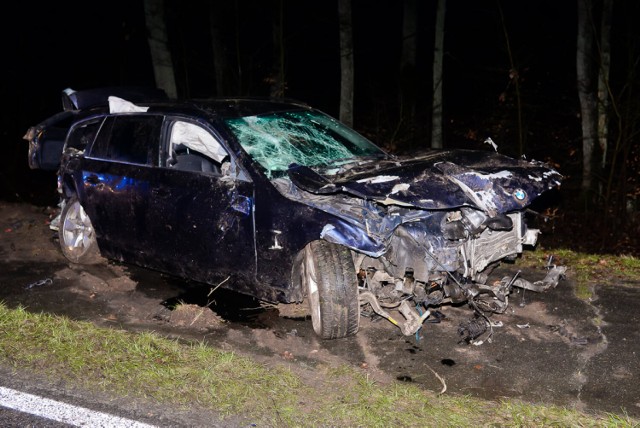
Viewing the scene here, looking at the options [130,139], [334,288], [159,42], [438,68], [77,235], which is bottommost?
[77,235]

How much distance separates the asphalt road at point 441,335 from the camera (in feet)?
14.1

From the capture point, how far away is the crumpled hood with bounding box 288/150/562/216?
459cm

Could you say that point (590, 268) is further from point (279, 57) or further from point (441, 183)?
point (279, 57)

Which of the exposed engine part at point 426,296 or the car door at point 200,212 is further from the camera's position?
the car door at point 200,212

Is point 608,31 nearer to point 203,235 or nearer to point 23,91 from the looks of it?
point 203,235

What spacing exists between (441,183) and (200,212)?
2031mm

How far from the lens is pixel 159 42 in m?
11.4

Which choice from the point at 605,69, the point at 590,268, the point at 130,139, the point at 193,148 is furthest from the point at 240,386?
the point at 605,69

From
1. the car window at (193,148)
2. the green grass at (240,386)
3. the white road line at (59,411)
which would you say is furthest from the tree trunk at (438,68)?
the white road line at (59,411)

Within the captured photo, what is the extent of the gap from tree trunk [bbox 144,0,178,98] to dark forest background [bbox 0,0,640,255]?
2.43 metres

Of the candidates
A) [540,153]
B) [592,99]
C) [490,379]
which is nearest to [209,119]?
[490,379]

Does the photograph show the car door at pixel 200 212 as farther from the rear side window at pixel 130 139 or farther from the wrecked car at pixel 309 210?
the rear side window at pixel 130 139

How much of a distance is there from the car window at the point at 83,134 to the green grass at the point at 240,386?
96.1 inches

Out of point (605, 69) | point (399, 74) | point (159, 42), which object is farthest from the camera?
point (399, 74)
